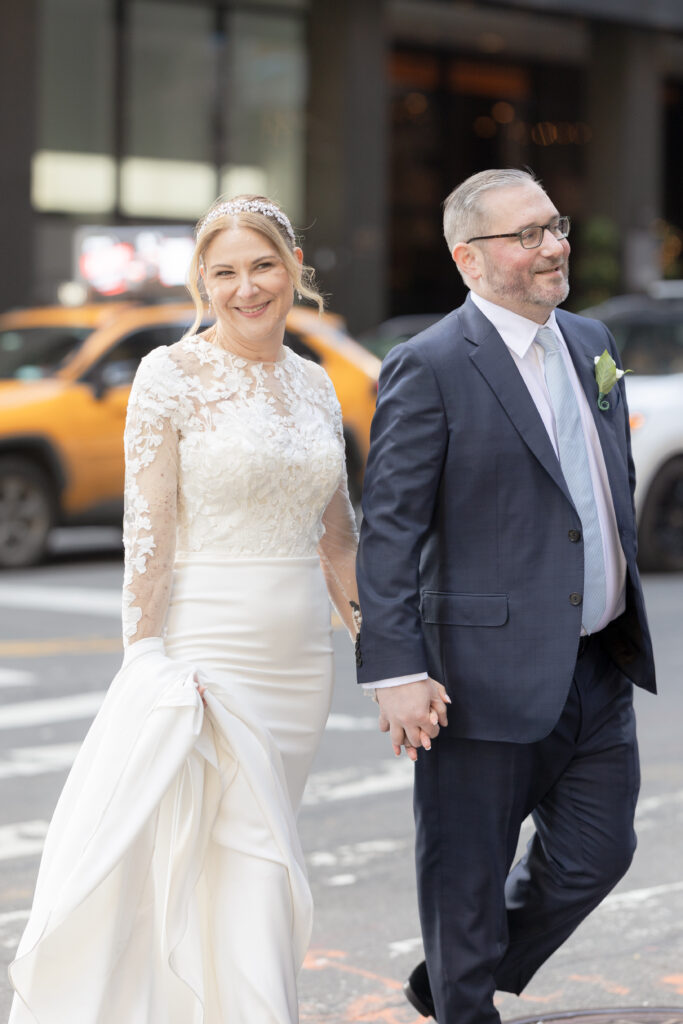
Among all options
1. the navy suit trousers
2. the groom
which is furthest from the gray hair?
the navy suit trousers

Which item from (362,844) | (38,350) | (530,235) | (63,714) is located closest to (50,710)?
(63,714)

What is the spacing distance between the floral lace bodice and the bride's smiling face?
9 centimetres

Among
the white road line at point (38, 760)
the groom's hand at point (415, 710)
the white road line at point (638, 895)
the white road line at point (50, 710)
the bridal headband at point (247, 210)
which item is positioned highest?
the bridal headband at point (247, 210)

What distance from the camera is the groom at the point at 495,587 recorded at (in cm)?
370

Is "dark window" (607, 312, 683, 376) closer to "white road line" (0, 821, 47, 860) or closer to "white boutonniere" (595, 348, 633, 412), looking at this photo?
"white road line" (0, 821, 47, 860)

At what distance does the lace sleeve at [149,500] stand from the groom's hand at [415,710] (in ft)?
1.79

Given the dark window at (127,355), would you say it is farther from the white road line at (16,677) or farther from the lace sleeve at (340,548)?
the lace sleeve at (340,548)

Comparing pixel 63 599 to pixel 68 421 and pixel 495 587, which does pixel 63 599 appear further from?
pixel 495 587

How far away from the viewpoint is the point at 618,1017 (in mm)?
4234

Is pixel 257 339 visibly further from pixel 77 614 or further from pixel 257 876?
pixel 77 614

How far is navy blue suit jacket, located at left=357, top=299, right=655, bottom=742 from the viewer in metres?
3.68

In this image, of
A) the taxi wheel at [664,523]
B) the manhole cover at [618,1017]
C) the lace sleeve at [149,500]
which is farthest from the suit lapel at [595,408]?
the taxi wheel at [664,523]

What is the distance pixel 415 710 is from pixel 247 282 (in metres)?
1.01

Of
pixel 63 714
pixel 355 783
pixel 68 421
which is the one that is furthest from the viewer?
pixel 68 421
